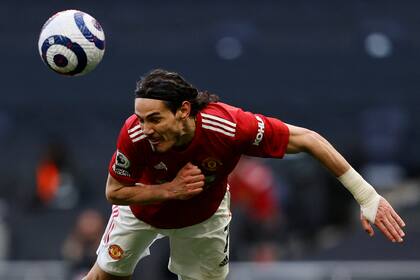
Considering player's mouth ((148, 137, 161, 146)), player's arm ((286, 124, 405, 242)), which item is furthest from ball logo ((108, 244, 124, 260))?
player's arm ((286, 124, 405, 242))

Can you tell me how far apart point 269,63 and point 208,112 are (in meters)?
10.2

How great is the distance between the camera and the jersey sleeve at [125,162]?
8.12 m

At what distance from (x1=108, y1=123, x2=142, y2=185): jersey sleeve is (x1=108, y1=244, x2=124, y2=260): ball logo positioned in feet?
2.71

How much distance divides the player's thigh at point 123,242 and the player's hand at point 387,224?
1.72 metres

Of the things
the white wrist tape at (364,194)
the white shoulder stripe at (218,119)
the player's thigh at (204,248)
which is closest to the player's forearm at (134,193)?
the white shoulder stripe at (218,119)

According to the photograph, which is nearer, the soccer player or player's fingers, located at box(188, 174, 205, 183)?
the soccer player

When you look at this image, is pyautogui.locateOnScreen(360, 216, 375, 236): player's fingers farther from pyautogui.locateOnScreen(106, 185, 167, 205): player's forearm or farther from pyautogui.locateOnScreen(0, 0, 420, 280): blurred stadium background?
pyautogui.locateOnScreen(0, 0, 420, 280): blurred stadium background

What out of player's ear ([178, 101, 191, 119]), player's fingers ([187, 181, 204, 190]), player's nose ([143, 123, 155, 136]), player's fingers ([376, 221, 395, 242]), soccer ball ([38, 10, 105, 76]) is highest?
soccer ball ([38, 10, 105, 76])

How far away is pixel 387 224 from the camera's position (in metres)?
8.09

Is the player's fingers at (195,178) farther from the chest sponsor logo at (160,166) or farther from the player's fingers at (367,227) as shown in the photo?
the player's fingers at (367,227)

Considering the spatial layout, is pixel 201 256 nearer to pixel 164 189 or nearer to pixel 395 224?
Answer: pixel 164 189

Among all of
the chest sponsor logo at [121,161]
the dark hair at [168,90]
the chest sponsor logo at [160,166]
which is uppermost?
the dark hair at [168,90]

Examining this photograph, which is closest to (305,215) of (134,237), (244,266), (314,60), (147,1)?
(244,266)

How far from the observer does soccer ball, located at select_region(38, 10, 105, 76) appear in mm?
8391
